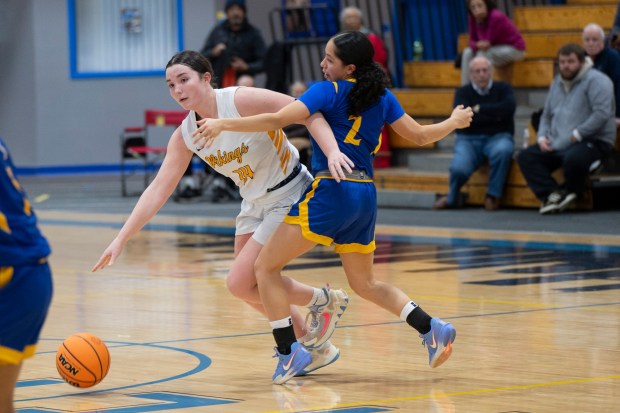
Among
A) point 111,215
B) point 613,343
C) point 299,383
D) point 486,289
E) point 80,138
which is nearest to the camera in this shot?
point 299,383

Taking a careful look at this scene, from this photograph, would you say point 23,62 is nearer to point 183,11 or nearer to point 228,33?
point 183,11

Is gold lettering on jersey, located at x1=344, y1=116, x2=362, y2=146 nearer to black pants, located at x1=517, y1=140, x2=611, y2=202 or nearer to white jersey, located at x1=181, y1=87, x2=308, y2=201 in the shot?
white jersey, located at x1=181, y1=87, x2=308, y2=201

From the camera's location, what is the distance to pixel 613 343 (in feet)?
20.3

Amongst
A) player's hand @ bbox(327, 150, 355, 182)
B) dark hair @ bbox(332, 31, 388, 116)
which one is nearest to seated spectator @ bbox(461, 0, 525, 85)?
dark hair @ bbox(332, 31, 388, 116)

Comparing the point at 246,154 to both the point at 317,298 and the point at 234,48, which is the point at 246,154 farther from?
the point at 234,48

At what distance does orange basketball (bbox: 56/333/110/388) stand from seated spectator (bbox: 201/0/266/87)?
10.8 metres

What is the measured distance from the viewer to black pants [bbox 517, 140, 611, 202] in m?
12.5

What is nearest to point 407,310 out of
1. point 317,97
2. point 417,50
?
point 317,97

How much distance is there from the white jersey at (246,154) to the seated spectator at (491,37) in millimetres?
8627

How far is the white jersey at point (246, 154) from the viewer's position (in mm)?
5641

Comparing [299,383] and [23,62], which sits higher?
[23,62]

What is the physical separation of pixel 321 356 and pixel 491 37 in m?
8.97

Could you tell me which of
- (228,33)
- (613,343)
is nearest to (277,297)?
(613,343)

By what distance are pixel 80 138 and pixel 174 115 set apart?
4687 millimetres
